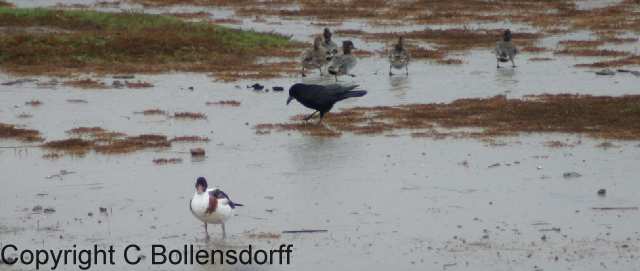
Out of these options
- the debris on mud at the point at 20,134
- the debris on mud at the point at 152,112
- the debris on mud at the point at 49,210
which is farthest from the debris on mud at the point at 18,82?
the debris on mud at the point at 49,210

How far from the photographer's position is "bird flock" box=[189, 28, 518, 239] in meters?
10.9

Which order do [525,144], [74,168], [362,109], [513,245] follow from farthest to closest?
1. [362,109]
2. [525,144]
3. [74,168]
4. [513,245]

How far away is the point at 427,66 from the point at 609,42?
6.17 meters

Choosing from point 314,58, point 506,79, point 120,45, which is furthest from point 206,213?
point 120,45

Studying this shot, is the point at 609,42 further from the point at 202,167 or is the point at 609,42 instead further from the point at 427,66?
the point at 202,167

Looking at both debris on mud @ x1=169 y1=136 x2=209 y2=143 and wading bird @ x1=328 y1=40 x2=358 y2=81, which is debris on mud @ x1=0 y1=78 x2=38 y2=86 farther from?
debris on mud @ x1=169 y1=136 x2=209 y2=143

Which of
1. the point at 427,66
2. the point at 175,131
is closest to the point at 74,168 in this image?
the point at 175,131

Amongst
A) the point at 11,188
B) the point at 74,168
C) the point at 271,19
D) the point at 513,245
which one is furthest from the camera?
the point at 271,19

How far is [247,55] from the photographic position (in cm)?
2834

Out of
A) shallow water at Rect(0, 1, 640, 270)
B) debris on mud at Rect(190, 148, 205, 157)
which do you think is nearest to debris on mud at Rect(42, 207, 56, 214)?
shallow water at Rect(0, 1, 640, 270)

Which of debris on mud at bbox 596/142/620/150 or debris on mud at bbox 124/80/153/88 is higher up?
debris on mud at bbox 596/142/620/150

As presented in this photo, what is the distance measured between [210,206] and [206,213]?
77mm

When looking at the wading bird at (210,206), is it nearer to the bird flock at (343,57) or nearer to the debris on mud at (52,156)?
the debris on mud at (52,156)

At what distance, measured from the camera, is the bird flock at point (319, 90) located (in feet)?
35.9
